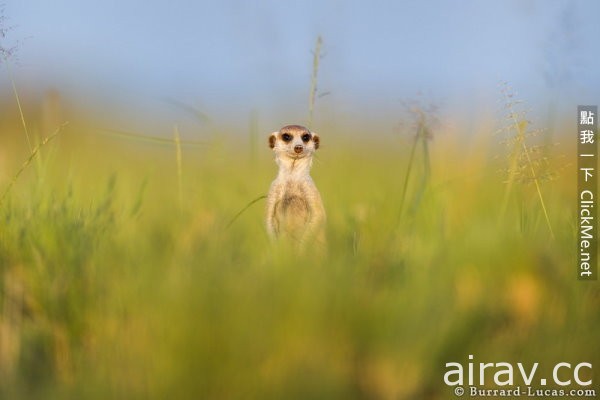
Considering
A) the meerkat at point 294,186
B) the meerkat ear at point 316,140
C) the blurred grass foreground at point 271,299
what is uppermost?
the meerkat ear at point 316,140

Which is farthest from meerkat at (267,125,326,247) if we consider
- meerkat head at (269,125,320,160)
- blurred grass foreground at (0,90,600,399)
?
blurred grass foreground at (0,90,600,399)

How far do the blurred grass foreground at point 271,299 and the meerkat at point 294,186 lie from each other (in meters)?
0.75

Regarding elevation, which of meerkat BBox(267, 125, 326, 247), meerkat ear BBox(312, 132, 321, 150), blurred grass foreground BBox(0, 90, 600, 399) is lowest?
blurred grass foreground BBox(0, 90, 600, 399)

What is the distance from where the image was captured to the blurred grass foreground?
2.55m

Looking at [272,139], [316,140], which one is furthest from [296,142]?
[272,139]

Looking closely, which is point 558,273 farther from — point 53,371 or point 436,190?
point 53,371

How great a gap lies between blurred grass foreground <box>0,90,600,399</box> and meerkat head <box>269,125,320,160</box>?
0.91 meters

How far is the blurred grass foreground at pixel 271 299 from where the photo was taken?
8.38ft

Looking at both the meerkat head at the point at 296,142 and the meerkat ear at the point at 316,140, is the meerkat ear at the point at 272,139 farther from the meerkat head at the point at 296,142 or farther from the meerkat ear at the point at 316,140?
the meerkat ear at the point at 316,140

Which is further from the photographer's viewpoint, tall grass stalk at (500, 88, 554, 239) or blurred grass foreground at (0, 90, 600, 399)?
tall grass stalk at (500, 88, 554, 239)

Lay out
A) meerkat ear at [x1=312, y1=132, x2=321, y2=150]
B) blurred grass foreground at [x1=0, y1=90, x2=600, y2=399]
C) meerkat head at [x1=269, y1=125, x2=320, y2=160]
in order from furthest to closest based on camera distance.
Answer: meerkat ear at [x1=312, y1=132, x2=321, y2=150] < meerkat head at [x1=269, y1=125, x2=320, y2=160] < blurred grass foreground at [x1=0, y1=90, x2=600, y2=399]

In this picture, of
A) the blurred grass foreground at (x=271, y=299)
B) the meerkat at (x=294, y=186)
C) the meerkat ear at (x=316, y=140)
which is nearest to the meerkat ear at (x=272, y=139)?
the meerkat at (x=294, y=186)

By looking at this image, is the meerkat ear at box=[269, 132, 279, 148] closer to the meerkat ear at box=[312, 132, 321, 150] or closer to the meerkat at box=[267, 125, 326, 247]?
the meerkat at box=[267, 125, 326, 247]

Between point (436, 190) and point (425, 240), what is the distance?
0.42 meters
